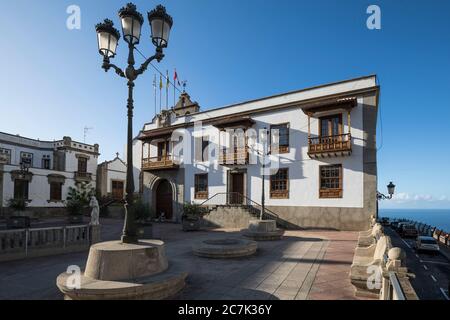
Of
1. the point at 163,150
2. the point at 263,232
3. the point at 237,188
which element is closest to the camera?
the point at 263,232

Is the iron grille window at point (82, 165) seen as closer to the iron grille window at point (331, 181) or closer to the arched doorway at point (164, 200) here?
the arched doorway at point (164, 200)

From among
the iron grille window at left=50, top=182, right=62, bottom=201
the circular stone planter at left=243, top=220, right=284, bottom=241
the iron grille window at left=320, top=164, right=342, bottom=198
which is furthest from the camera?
the iron grille window at left=50, top=182, right=62, bottom=201

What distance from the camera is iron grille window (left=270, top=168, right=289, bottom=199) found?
19.3 m

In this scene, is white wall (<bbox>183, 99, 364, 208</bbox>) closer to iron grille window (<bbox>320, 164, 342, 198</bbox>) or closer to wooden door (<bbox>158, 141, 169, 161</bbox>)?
iron grille window (<bbox>320, 164, 342, 198</bbox>)

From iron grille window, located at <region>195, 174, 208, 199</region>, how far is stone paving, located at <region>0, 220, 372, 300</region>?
13.2m

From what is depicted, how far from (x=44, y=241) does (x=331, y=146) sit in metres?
15.6

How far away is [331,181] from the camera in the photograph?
17.7 m

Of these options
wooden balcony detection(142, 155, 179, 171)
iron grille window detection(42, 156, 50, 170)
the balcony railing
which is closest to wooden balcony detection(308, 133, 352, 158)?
wooden balcony detection(142, 155, 179, 171)

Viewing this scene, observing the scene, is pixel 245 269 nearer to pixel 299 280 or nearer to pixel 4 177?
pixel 299 280

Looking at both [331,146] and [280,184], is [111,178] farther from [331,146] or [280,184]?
[331,146]

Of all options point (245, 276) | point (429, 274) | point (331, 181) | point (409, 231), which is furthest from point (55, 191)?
point (409, 231)

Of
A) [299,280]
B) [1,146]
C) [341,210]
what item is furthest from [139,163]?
[299,280]

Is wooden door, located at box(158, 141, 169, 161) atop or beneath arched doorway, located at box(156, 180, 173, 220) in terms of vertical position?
atop

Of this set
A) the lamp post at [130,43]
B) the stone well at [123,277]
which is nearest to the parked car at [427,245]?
the stone well at [123,277]
